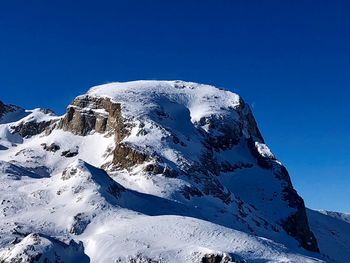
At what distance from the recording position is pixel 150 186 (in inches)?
3556

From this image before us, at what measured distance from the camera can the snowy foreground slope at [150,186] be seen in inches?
2569

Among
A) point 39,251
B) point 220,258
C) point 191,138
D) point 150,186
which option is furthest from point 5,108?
point 220,258

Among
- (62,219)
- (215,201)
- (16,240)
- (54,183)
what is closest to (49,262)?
(16,240)

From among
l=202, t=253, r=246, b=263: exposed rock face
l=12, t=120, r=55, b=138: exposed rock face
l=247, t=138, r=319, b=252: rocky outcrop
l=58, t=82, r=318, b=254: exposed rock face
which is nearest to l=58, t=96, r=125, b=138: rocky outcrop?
l=58, t=82, r=318, b=254: exposed rock face

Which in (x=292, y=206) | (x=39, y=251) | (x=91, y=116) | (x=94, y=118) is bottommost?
(x=39, y=251)

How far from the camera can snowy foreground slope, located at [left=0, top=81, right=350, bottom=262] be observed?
65250 millimetres

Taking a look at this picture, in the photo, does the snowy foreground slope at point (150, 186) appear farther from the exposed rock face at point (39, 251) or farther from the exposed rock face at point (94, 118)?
the exposed rock face at point (94, 118)

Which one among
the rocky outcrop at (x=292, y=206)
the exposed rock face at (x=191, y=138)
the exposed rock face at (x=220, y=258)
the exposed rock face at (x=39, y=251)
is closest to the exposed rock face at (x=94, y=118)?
the exposed rock face at (x=191, y=138)

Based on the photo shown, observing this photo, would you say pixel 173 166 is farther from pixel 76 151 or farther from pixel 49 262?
pixel 49 262

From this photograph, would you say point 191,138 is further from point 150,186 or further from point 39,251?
point 39,251

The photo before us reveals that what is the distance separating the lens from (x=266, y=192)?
11556cm

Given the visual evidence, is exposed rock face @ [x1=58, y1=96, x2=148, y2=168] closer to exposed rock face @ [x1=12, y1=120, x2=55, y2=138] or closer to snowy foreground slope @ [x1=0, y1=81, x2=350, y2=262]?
snowy foreground slope @ [x1=0, y1=81, x2=350, y2=262]

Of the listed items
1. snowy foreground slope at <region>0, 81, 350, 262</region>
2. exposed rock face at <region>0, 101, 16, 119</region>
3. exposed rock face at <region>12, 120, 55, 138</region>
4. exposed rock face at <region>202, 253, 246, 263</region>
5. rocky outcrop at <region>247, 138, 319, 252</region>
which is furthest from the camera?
exposed rock face at <region>0, 101, 16, 119</region>

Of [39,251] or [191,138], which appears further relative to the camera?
[191,138]
